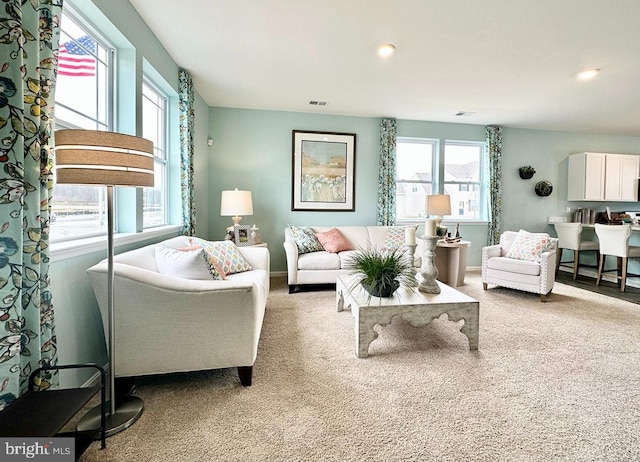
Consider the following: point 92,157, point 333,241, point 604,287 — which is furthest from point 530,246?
point 92,157

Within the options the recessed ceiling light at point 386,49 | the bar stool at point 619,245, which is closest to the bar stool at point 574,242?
the bar stool at point 619,245

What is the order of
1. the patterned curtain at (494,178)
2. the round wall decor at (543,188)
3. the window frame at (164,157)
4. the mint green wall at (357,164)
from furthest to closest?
the round wall decor at (543,188) < the patterned curtain at (494,178) < the mint green wall at (357,164) < the window frame at (164,157)

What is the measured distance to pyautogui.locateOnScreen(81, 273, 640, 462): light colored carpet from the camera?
1.37 metres

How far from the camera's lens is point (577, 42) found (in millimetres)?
2713

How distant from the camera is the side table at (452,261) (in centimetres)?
435

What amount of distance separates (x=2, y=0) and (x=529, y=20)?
126 inches

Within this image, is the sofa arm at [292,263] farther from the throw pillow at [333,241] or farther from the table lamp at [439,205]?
the table lamp at [439,205]

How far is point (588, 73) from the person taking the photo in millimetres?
3320

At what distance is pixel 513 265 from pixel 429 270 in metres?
2.01

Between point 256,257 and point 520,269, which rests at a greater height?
point 256,257

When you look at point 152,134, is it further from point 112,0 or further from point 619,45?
point 619,45

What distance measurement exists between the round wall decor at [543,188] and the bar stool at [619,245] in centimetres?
135

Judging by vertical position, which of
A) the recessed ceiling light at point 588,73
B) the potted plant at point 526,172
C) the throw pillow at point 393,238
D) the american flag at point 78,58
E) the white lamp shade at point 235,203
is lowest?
the throw pillow at point 393,238

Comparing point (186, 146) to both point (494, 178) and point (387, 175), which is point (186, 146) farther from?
point (494, 178)
